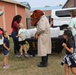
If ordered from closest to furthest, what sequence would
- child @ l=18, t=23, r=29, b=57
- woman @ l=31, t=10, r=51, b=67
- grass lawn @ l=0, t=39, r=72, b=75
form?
grass lawn @ l=0, t=39, r=72, b=75 → woman @ l=31, t=10, r=51, b=67 → child @ l=18, t=23, r=29, b=57

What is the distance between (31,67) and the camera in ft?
26.6

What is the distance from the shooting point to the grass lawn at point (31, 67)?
743cm

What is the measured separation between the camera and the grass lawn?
743cm

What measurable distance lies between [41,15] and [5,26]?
14.7m

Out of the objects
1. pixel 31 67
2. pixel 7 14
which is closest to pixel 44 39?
pixel 31 67

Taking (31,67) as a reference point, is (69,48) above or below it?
above

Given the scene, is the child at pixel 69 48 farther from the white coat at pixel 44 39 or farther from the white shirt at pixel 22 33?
the white shirt at pixel 22 33

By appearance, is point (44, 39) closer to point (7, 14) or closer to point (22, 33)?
point (22, 33)

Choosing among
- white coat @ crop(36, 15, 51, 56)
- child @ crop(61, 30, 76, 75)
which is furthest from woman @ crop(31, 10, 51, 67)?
child @ crop(61, 30, 76, 75)

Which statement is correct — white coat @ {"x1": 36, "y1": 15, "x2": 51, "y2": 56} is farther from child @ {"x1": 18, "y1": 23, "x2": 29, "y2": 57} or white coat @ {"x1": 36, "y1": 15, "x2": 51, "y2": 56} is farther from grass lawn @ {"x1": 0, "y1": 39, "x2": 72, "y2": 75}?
child @ {"x1": 18, "y1": 23, "x2": 29, "y2": 57}

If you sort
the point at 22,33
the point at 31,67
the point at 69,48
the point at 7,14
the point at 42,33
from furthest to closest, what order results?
the point at 7,14 < the point at 22,33 < the point at 31,67 < the point at 42,33 < the point at 69,48

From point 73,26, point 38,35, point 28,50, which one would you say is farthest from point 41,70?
point 28,50

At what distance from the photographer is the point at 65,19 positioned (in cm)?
1980

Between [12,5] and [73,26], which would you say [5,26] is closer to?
[12,5]
